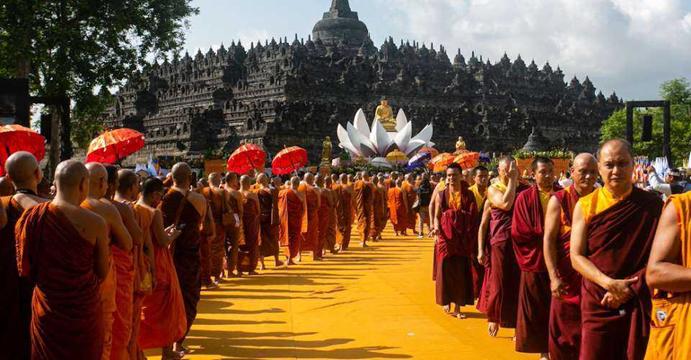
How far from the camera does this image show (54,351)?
4039 mm

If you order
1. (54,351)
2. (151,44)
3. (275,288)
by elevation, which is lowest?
(275,288)

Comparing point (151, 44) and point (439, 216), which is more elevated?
point (151, 44)

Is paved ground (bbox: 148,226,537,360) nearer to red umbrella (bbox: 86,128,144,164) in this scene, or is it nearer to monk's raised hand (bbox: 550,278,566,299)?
monk's raised hand (bbox: 550,278,566,299)

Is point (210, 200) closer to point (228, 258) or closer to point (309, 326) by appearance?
point (228, 258)

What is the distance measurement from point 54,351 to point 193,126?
37.2 m

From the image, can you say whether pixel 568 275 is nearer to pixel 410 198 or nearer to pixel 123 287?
pixel 123 287

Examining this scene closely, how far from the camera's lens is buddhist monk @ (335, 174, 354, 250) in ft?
48.7

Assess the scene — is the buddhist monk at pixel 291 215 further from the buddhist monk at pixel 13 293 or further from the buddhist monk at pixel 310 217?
the buddhist monk at pixel 13 293

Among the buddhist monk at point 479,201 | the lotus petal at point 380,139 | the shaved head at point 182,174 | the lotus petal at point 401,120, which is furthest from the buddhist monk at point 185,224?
the lotus petal at point 401,120

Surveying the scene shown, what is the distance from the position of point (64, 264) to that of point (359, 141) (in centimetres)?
3863

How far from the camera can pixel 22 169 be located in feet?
14.9

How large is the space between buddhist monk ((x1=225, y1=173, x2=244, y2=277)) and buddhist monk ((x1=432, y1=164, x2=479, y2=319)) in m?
3.11

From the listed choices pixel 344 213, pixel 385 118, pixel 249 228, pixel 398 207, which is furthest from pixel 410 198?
pixel 385 118

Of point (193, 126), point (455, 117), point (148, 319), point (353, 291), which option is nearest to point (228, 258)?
point (353, 291)
